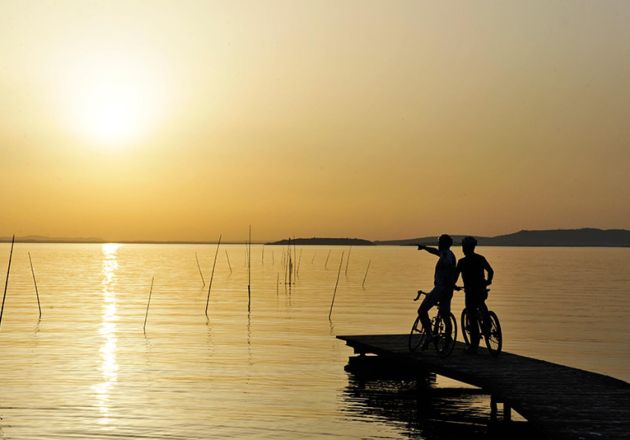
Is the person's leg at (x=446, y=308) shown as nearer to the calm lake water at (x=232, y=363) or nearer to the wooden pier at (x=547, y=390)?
the wooden pier at (x=547, y=390)

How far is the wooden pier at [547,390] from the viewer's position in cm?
1370

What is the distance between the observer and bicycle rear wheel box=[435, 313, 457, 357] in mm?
20719

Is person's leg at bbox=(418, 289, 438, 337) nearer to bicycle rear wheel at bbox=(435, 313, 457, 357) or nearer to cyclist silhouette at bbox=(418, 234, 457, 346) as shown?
cyclist silhouette at bbox=(418, 234, 457, 346)

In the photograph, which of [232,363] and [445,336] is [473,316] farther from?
[232,363]

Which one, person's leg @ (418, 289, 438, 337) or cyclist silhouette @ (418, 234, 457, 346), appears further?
person's leg @ (418, 289, 438, 337)

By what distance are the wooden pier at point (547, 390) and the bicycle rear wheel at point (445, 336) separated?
19 centimetres

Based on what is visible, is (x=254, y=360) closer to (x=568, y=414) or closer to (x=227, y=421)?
(x=227, y=421)

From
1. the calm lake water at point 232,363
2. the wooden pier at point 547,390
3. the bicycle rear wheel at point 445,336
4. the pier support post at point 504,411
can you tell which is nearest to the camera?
the wooden pier at point 547,390

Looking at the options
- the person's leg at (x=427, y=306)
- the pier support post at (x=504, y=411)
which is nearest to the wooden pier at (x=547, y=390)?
the pier support post at (x=504, y=411)

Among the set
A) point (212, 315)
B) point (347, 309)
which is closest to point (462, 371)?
point (212, 315)

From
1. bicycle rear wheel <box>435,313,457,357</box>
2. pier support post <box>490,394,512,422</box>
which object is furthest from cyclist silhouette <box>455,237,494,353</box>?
pier support post <box>490,394,512,422</box>

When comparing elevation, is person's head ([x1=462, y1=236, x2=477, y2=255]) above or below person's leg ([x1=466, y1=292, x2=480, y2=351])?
above

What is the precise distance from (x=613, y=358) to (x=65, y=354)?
1966 cm

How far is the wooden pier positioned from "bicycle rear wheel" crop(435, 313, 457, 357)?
19 cm
